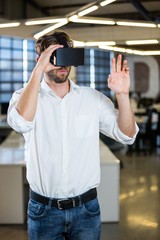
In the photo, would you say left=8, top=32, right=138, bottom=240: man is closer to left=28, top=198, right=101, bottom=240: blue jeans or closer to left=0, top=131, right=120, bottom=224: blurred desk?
left=28, top=198, right=101, bottom=240: blue jeans

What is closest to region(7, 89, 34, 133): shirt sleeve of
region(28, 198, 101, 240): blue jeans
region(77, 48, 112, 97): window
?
region(28, 198, 101, 240): blue jeans

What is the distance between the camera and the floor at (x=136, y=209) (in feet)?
11.6

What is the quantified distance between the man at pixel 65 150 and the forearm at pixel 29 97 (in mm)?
98

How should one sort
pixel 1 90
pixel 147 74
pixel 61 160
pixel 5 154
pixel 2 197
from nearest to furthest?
pixel 61 160, pixel 2 197, pixel 5 154, pixel 1 90, pixel 147 74

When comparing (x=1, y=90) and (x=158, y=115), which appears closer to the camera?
(x=158, y=115)

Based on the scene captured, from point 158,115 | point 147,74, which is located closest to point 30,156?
point 158,115

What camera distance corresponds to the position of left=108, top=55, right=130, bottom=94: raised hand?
147cm

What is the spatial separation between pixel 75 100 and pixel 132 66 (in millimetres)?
13860

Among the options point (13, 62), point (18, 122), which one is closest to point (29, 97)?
point (18, 122)

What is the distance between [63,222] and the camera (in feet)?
4.95

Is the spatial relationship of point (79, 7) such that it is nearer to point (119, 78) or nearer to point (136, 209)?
point (136, 209)

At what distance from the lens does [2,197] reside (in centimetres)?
377

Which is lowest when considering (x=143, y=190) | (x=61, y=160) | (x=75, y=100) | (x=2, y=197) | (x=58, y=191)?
(x=143, y=190)

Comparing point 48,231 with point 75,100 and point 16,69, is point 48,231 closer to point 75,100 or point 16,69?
point 75,100
